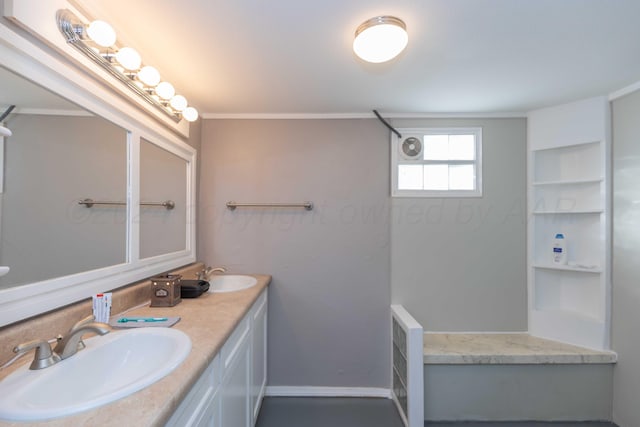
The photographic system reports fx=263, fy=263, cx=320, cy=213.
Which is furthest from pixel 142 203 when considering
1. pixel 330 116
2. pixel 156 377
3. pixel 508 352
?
pixel 508 352

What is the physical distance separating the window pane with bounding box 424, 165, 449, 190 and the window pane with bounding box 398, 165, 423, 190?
52mm

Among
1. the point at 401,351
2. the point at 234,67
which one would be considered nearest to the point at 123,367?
the point at 234,67

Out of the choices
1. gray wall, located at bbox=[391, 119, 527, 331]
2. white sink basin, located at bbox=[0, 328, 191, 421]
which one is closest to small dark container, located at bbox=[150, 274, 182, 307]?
white sink basin, located at bbox=[0, 328, 191, 421]

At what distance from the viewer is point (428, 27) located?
1.18 meters

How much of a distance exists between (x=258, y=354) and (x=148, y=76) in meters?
1.73

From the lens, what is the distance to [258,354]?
1771mm

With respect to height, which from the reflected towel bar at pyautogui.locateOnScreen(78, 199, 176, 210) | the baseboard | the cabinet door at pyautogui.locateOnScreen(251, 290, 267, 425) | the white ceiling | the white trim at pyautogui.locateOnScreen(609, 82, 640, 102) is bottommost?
the baseboard

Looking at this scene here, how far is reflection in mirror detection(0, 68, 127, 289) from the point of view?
84cm

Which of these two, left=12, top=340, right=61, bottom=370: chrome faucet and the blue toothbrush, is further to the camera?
the blue toothbrush

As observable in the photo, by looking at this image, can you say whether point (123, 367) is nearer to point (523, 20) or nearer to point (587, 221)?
point (523, 20)

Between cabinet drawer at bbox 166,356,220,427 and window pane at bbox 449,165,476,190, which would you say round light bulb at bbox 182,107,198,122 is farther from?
window pane at bbox 449,165,476,190

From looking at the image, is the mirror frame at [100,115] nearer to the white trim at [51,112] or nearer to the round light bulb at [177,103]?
the white trim at [51,112]

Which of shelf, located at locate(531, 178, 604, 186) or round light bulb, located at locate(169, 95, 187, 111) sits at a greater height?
round light bulb, located at locate(169, 95, 187, 111)

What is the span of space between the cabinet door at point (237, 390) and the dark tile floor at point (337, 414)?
47 cm
